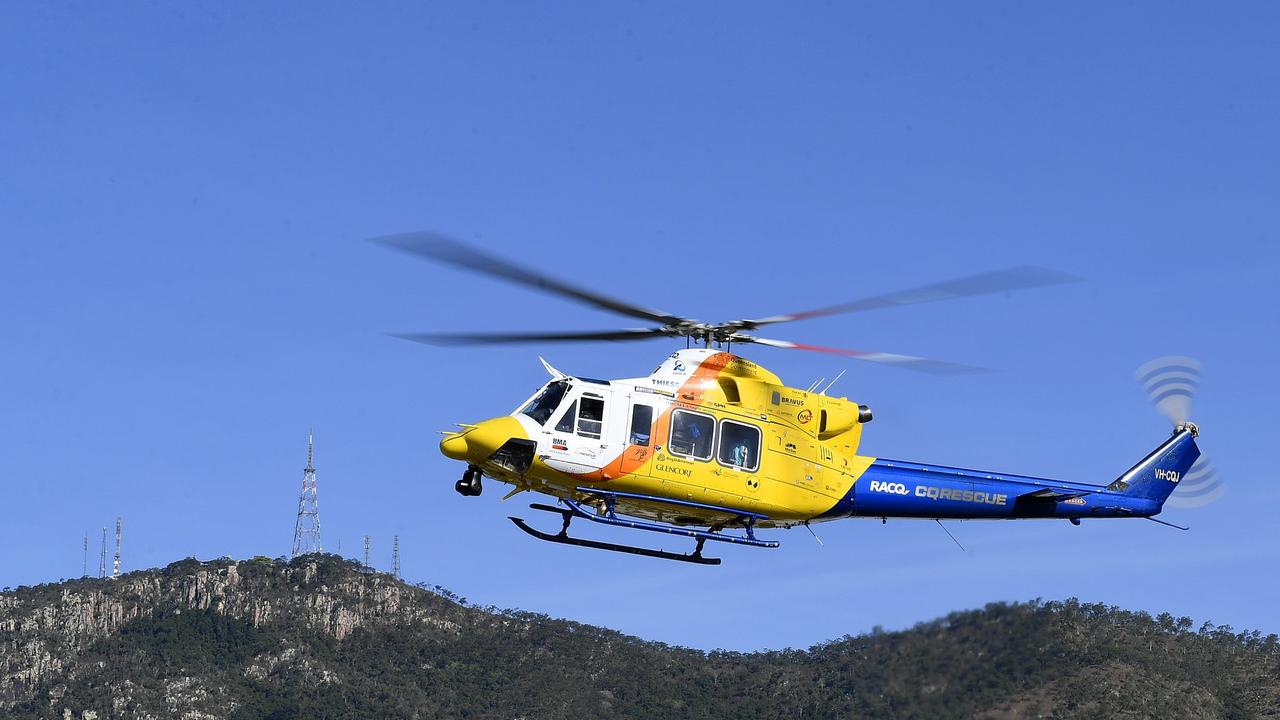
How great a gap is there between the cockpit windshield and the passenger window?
A: 0.84 feet

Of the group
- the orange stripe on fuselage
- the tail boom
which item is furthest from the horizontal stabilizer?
the orange stripe on fuselage

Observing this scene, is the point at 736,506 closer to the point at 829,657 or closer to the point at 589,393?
the point at 589,393

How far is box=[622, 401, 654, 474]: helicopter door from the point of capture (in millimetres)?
37875

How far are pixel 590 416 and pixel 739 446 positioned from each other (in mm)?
3355

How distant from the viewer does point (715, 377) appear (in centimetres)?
3919

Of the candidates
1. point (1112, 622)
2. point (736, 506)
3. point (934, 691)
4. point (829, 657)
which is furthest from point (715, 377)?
point (829, 657)

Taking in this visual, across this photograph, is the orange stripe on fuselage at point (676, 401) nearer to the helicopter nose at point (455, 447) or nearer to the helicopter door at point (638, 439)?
the helicopter door at point (638, 439)

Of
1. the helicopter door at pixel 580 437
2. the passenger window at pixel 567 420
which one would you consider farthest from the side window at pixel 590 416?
the passenger window at pixel 567 420

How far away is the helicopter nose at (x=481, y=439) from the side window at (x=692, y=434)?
10.7ft

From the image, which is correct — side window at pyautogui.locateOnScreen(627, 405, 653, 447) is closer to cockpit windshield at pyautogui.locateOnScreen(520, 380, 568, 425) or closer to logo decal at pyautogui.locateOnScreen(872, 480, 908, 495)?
cockpit windshield at pyautogui.locateOnScreen(520, 380, 568, 425)

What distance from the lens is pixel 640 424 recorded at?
38.1 m

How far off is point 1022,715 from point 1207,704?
9699cm

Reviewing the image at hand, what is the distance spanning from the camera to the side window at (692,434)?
3831cm

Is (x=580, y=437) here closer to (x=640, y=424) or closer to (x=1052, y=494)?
(x=640, y=424)
